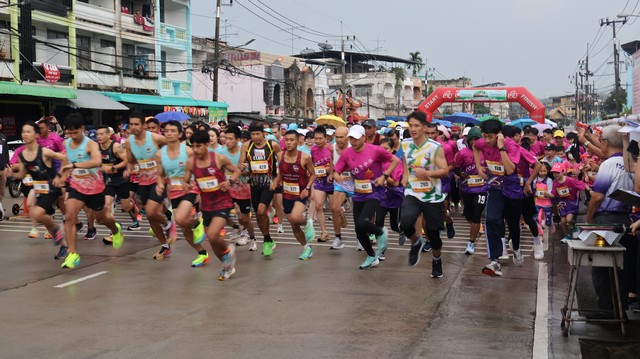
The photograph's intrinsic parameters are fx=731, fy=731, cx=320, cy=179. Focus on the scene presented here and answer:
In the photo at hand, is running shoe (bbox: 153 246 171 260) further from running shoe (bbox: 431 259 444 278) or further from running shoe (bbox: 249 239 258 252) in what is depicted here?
running shoe (bbox: 431 259 444 278)

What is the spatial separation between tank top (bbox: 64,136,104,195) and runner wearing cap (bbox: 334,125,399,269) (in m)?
3.17

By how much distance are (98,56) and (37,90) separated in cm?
853

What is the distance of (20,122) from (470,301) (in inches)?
924

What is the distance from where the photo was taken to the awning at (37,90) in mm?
23859

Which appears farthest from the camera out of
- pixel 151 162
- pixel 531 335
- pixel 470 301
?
pixel 151 162

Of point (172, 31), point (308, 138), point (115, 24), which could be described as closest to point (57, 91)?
point (115, 24)

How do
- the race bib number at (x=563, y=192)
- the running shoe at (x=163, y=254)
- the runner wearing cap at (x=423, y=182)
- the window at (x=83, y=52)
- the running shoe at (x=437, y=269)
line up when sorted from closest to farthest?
the runner wearing cap at (x=423, y=182) < the running shoe at (x=437, y=269) < the running shoe at (x=163, y=254) < the race bib number at (x=563, y=192) < the window at (x=83, y=52)

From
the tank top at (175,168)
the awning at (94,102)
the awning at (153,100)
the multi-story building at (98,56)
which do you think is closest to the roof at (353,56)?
the multi-story building at (98,56)

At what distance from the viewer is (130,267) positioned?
938 centimetres

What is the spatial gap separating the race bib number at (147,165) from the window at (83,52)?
22361 millimetres

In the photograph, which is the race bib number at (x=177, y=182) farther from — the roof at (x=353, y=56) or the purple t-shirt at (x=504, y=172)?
the roof at (x=353, y=56)

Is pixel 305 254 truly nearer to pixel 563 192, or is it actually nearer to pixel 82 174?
pixel 82 174

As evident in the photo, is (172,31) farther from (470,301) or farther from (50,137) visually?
(470,301)

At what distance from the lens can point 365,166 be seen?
30.2ft
